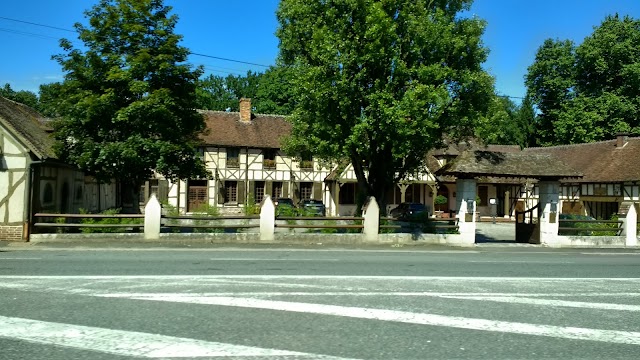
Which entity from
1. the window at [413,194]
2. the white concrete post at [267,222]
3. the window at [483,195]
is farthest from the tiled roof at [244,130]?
the white concrete post at [267,222]

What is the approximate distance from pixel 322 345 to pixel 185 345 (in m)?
1.40

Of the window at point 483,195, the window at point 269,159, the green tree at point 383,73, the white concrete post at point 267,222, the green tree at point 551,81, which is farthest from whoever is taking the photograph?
the green tree at point 551,81

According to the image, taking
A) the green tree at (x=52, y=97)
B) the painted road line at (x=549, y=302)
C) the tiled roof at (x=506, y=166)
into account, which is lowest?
the painted road line at (x=549, y=302)

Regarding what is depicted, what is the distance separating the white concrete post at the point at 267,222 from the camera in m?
19.6

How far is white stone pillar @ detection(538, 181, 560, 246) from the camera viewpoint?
21.8 meters

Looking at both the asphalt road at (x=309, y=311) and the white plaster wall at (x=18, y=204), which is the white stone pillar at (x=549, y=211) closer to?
the asphalt road at (x=309, y=311)

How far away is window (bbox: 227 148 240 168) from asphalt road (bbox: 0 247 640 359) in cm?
2804

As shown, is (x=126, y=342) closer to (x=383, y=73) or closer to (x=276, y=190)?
(x=383, y=73)

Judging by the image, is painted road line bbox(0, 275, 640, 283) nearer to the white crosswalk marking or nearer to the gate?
the white crosswalk marking

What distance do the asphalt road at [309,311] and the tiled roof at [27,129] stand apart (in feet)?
27.3

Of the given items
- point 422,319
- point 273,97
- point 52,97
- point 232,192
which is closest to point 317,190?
point 232,192

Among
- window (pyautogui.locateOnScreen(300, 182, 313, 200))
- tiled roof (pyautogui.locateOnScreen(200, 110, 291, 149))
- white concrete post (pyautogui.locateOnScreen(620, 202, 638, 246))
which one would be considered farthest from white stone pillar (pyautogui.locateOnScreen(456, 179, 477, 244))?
window (pyautogui.locateOnScreen(300, 182, 313, 200))

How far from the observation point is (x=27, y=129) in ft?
69.9

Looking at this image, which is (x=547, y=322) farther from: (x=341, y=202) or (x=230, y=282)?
(x=341, y=202)
